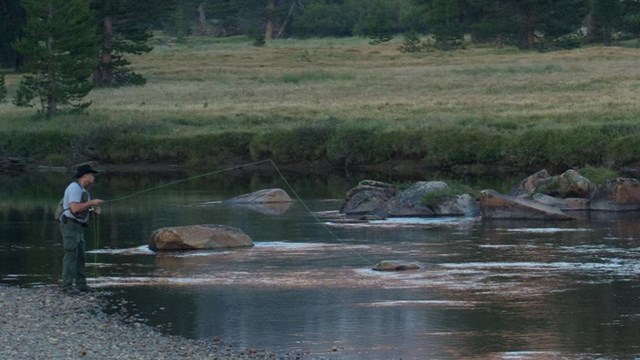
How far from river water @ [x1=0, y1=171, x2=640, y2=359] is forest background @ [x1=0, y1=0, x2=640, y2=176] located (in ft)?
34.0

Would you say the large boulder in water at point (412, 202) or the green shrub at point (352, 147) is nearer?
the large boulder in water at point (412, 202)

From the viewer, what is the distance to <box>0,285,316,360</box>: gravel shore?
16000 millimetres

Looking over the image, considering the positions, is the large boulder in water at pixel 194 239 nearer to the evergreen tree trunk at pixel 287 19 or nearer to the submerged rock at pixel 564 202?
the submerged rock at pixel 564 202

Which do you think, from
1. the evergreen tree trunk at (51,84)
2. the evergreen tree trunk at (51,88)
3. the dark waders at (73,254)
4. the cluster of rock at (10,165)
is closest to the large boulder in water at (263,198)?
the cluster of rock at (10,165)

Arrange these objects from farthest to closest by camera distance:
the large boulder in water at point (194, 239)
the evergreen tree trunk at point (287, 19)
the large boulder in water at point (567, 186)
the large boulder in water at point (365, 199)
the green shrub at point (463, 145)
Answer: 1. the evergreen tree trunk at point (287, 19)
2. the green shrub at point (463, 145)
3. the large boulder in water at point (567, 186)
4. the large boulder in water at point (365, 199)
5. the large boulder in water at point (194, 239)

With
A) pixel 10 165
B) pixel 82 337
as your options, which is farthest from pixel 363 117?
pixel 82 337

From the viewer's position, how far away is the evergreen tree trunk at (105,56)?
6438cm

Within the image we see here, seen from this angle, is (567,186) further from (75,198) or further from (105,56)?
(105,56)

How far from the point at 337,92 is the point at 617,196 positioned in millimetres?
33530

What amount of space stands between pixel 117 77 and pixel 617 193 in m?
41.4

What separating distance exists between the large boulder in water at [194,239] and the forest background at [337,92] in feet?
54.9

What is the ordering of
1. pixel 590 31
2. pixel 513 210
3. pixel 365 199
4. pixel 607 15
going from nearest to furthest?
pixel 513 210 < pixel 365 199 < pixel 607 15 < pixel 590 31

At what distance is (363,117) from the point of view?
1980 inches

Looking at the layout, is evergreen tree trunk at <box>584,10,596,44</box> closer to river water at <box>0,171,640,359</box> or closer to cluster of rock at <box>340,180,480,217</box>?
river water at <box>0,171,640,359</box>
